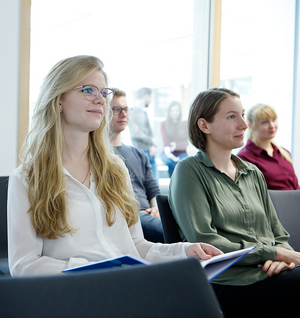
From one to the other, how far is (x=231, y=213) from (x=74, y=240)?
0.75m

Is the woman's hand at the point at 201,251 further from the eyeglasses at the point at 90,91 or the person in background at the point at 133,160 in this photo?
the person in background at the point at 133,160

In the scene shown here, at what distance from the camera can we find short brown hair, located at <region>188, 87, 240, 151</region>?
5.95 ft

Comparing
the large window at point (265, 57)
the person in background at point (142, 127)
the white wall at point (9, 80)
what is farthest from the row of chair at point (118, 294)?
the large window at point (265, 57)

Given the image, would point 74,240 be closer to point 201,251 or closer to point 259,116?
point 201,251

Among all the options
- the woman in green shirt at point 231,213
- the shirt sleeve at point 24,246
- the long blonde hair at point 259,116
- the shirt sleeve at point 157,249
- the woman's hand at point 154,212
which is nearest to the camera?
the shirt sleeve at point 24,246

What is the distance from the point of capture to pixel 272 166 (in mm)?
3043

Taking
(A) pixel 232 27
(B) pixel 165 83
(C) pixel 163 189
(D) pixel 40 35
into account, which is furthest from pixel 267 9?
(D) pixel 40 35

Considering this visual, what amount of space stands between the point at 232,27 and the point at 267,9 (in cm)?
58

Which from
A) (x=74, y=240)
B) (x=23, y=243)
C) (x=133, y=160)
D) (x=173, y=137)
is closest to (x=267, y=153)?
(x=173, y=137)

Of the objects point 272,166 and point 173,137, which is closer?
point 272,166

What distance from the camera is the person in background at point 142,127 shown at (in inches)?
137

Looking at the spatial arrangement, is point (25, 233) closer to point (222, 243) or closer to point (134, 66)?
point (222, 243)

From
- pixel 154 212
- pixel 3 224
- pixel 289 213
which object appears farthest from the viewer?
pixel 154 212

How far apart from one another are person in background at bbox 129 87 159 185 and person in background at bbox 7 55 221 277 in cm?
199
